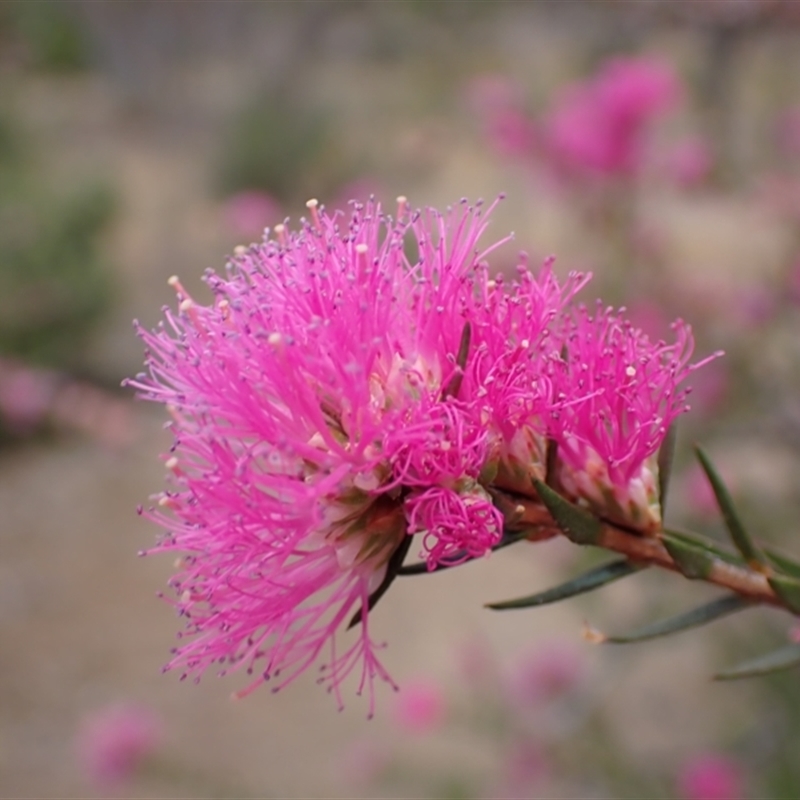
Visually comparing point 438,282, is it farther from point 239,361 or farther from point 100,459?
point 100,459

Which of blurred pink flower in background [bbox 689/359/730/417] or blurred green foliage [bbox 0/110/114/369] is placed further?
blurred green foliage [bbox 0/110/114/369]

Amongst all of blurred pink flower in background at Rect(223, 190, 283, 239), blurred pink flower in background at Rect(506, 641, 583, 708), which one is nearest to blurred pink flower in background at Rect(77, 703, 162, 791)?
blurred pink flower in background at Rect(506, 641, 583, 708)

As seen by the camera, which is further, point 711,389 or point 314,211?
point 711,389

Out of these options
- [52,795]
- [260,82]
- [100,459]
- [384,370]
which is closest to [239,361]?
[384,370]

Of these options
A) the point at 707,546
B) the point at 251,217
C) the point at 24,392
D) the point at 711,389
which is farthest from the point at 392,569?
the point at 24,392

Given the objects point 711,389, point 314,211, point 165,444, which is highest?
point 314,211

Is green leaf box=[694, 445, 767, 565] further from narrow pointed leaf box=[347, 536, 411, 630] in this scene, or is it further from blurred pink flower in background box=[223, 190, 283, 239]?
blurred pink flower in background box=[223, 190, 283, 239]

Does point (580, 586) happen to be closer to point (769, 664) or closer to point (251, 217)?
point (769, 664)
